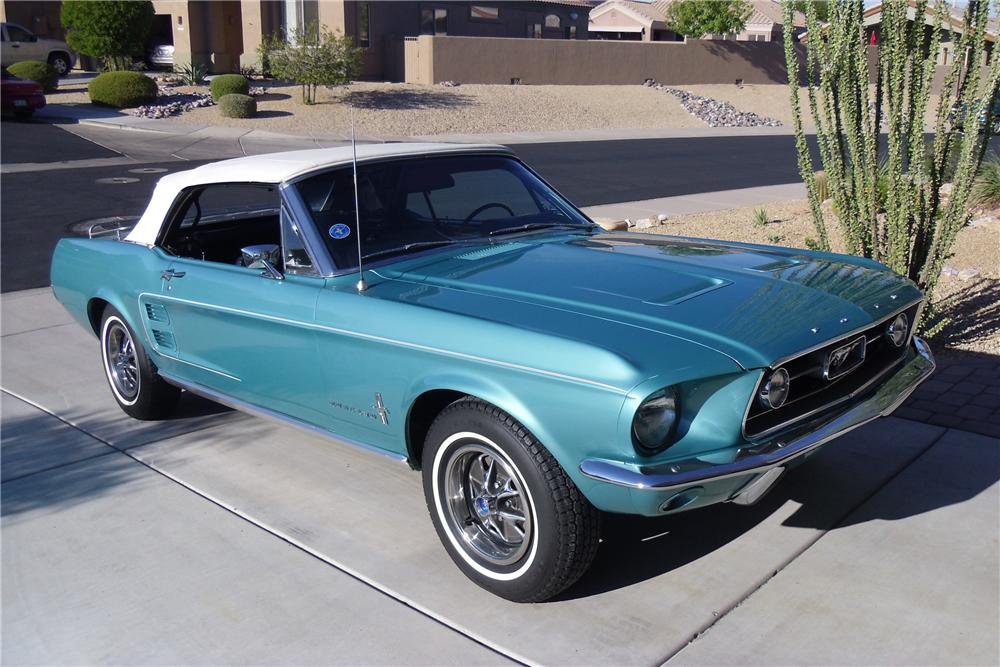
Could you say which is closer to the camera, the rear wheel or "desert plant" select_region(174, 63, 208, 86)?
the rear wheel

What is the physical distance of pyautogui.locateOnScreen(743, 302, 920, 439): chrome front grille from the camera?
346 centimetres

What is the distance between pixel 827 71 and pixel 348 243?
12.2 ft

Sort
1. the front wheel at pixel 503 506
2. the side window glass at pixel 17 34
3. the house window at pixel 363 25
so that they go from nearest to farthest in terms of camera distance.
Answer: the front wheel at pixel 503 506, the side window glass at pixel 17 34, the house window at pixel 363 25

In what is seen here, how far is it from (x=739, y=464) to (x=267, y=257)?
2410 mm

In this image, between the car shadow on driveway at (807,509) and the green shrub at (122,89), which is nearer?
the car shadow on driveway at (807,509)

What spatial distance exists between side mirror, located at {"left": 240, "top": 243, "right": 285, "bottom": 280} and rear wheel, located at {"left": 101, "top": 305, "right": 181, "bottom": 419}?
129 centimetres

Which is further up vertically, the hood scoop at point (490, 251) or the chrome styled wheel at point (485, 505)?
the hood scoop at point (490, 251)

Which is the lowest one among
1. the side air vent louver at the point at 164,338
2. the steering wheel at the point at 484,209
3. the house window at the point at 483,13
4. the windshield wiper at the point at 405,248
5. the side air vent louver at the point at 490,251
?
the side air vent louver at the point at 164,338

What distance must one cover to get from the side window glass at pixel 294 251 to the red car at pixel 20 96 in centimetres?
2438

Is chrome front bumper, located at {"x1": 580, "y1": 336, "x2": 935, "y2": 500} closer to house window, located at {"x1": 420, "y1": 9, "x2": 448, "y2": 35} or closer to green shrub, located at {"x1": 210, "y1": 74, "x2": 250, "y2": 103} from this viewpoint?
green shrub, located at {"x1": 210, "y1": 74, "x2": 250, "y2": 103}

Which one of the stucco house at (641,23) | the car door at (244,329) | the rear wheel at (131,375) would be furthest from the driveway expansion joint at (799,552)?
the stucco house at (641,23)

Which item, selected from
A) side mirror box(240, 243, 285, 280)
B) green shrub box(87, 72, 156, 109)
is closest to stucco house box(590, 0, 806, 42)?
green shrub box(87, 72, 156, 109)

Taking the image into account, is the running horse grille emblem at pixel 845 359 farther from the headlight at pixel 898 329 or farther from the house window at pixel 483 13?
the house window at pixel 483 13

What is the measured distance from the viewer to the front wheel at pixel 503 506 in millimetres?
3385
